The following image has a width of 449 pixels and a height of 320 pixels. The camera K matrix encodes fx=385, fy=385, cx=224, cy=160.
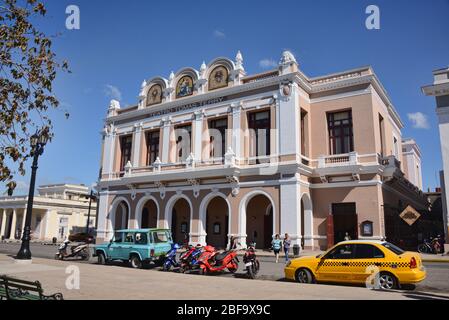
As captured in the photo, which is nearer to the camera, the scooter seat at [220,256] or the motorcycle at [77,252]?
the scooter seat at [220,256]

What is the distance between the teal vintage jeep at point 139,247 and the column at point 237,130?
9.05 metres

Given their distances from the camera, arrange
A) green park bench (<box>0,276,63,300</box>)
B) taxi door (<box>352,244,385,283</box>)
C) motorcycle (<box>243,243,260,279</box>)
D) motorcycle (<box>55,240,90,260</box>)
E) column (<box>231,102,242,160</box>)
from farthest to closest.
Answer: column (<box>231,102,242,160</box>), motorcycle (<box>55,240,90,260</box>), motorcycle (<box>243,243,260,279</box>), taxi door (<box>352,244,385,283</box>), green park bench (<box>0,276,63,300</box>)

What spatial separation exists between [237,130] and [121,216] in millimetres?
14060

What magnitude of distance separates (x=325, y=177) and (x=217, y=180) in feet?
22.5

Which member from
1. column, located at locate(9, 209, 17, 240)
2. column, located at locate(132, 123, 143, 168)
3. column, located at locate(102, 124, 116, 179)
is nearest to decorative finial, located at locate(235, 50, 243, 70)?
column, located at locate(132, 123, 143, 168)

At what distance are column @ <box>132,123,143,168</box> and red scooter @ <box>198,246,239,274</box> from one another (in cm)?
1718

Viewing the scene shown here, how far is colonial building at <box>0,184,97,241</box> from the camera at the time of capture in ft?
171

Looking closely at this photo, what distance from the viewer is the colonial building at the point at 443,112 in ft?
68.8

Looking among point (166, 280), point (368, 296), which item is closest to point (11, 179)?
point (166, 280)

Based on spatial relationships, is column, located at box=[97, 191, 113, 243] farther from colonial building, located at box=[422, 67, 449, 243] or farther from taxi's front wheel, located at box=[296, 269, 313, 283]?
colonial building, located at box=[422, 67, 449, 243]

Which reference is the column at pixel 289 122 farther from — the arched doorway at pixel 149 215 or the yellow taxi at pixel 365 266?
the arched doorway at pixel 149 215

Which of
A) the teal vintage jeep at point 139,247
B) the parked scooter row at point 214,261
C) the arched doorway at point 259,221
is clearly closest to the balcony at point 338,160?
the arched doorway at point 259,221
